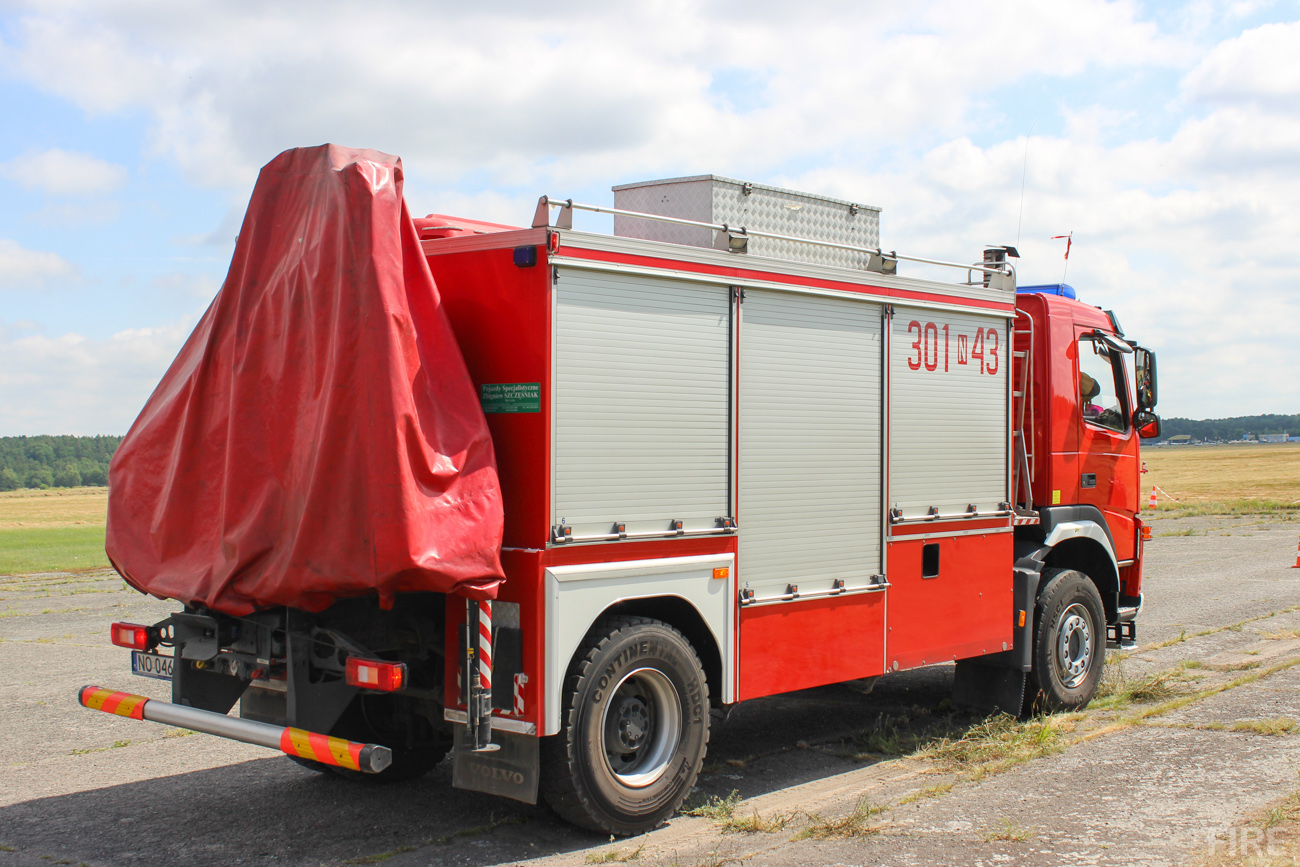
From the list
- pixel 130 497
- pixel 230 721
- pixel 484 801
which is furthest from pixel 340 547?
pixel 484 801

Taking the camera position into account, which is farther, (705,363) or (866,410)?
(866,410)

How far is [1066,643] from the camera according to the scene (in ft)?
29.0

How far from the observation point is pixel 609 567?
5.81 metres

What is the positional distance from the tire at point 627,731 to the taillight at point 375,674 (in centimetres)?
86

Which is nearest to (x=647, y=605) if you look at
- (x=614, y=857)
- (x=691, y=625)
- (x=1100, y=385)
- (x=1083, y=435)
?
(x=691, y=625)

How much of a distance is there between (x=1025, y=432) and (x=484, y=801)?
4.82 metres

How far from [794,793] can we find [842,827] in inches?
34.6

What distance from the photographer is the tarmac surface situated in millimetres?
5660

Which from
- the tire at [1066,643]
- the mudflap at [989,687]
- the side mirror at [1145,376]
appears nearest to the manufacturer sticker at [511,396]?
the mudflap at [989,687]

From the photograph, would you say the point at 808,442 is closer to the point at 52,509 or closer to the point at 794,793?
the point at 794,793

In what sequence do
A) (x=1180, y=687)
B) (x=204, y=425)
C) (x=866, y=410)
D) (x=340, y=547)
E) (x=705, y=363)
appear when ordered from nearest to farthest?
(x=340, y=547) → (x=204, y=425) → (x=705, y=363) → (x=866, y=410) → (x=1180, y=687)

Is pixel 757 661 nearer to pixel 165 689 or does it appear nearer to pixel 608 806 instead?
pixel 608 806

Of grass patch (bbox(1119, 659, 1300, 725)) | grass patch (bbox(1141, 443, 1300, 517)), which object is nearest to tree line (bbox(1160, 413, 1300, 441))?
grass patch (bbox(1141, 443, 1300, 517))

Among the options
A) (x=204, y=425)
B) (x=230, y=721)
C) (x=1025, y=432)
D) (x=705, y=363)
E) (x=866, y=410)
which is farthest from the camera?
(x=1025, y=432)
